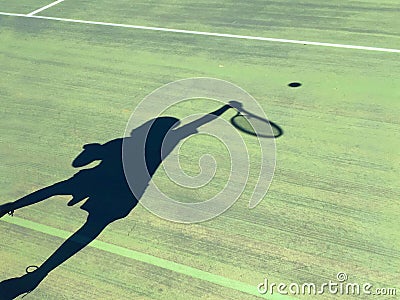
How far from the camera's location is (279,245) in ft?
19.9

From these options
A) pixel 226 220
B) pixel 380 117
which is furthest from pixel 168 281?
pixel 380 117

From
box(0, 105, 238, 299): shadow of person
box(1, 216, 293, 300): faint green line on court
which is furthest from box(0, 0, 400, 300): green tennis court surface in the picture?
box(0, 105, 238, 299): shadow of person

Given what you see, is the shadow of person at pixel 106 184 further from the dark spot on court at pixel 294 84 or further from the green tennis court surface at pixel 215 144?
the dark spot on court at pixel 294 84

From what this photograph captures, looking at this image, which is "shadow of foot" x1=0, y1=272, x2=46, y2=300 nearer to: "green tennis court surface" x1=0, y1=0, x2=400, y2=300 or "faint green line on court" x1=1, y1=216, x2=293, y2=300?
"green tennis court surface" x1=0, y1=0, x2=400, y2=300

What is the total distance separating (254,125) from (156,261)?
3395mm

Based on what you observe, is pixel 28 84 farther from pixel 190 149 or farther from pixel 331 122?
pixel 331 122

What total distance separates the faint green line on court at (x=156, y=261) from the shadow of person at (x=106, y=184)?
18 cm

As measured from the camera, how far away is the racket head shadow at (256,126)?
26.9 feet

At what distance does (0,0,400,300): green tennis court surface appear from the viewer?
19.1ft

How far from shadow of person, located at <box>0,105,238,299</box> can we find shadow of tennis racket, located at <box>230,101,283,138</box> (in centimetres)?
36

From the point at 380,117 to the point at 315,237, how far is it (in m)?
3.29

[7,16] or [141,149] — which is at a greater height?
[7,16]

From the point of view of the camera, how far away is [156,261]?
5.95 m

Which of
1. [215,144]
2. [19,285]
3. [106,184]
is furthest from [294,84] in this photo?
[19,285]
